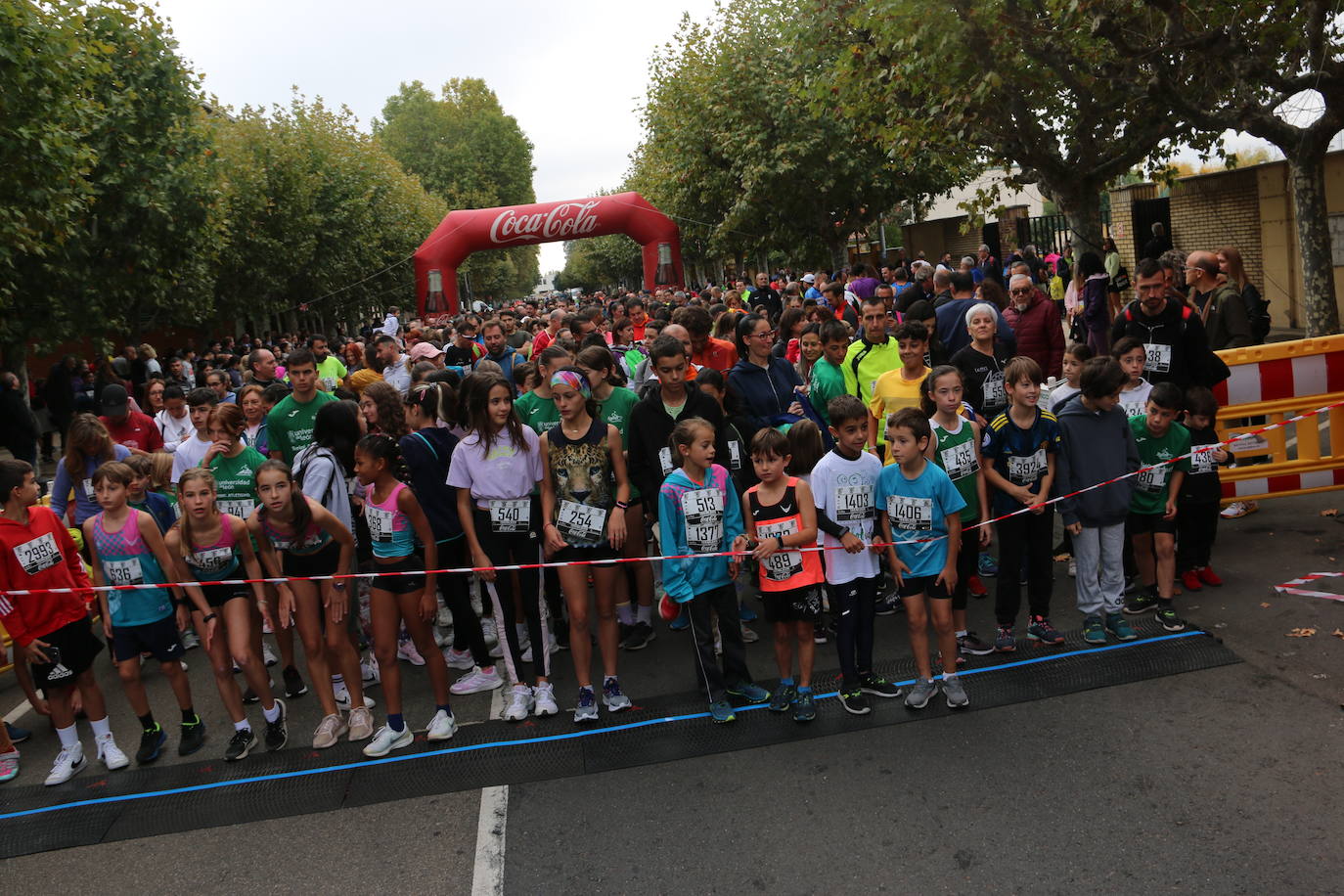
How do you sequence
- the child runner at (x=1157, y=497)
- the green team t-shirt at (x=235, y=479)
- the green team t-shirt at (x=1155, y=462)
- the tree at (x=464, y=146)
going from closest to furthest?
1. the child runner at (x=1157, y=497)
2. the green team t-shirt at (x=1155, y=462)
3. the green team t-shirt at (x=235, y=479)
4. the tree at (x=464, y=146)

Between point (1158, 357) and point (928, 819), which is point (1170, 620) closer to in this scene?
point (1158, 357)

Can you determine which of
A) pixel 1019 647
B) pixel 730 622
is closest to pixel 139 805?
pixel 730 622

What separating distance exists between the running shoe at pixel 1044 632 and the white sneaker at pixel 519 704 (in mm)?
2890

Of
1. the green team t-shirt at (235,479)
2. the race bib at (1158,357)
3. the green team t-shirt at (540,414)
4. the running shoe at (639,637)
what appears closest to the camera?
the green team t-shirt at (235,479)

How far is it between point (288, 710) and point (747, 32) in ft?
73.4

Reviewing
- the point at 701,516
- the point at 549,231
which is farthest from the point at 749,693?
the point at 549,231

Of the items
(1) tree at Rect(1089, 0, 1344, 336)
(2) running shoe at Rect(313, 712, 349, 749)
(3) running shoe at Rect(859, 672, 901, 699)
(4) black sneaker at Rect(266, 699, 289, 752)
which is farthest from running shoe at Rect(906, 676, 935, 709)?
(1) tree at Rect(1089, 0, 1344, 336)

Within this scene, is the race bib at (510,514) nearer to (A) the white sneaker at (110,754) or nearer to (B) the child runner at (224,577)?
(B) the child runner at (224,577)

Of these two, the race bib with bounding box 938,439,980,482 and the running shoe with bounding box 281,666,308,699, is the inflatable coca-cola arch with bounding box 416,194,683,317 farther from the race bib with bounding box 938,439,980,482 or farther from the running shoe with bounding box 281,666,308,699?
the race bib with bounding box 938,439,980,482

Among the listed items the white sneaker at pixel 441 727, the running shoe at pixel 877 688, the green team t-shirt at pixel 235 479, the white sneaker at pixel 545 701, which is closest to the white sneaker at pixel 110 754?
the green team t-shirt at pixel 235 479

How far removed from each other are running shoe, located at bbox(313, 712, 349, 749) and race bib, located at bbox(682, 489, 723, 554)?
2.22m

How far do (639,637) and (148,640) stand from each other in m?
2.93

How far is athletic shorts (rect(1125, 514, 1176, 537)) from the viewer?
6.29 m

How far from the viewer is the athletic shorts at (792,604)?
5391 millimetres
